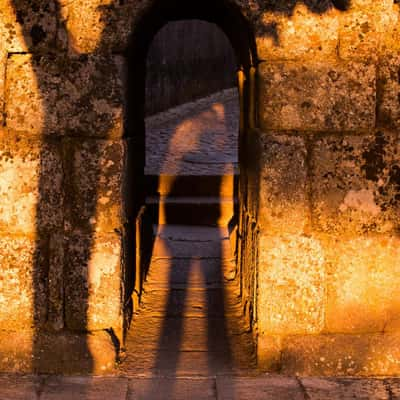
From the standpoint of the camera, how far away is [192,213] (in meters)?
9.02

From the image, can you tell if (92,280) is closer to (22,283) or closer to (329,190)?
(22,283)

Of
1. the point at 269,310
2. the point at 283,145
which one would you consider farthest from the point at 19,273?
the point at 283,145

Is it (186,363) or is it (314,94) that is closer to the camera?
(314,94)

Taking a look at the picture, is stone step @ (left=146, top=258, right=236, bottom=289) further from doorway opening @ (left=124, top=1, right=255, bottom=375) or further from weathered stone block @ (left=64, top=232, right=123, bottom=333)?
weathered stone block @ (left=64, top=232, right=123, bottom=333)

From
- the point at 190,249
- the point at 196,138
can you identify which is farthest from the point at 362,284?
the point at 196,138

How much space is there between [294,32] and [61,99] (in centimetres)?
154

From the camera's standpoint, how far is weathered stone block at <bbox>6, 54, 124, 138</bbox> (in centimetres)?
395

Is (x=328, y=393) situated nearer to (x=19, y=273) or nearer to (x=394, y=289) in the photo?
(x=394, y=289)

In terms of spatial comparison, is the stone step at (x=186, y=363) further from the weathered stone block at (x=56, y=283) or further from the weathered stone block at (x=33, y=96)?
the weathered stone block at (x=33, y=96)

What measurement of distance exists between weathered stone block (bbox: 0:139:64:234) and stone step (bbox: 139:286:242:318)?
1.40m

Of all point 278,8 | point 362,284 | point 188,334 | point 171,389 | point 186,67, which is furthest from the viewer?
point 186,67

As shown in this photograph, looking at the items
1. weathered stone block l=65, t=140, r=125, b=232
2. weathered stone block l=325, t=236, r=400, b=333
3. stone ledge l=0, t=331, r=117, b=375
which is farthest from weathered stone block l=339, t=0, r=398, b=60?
stone ledge l=0, t=331, r=117, b=375

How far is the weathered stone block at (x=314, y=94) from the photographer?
12.8ft

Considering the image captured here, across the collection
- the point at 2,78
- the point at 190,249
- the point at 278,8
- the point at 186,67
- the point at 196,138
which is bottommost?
the point at 190,249
